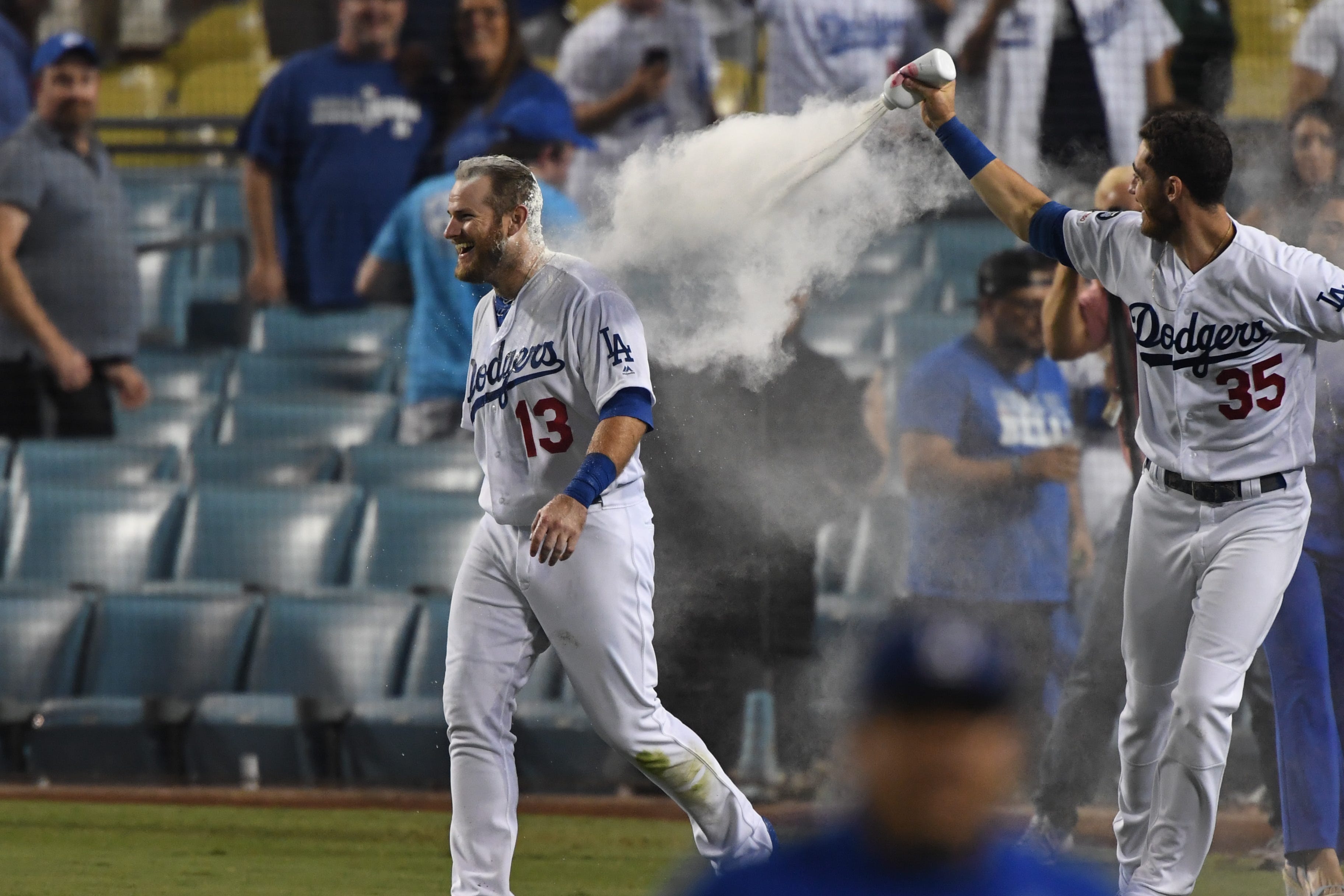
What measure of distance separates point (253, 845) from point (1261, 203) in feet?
12.6

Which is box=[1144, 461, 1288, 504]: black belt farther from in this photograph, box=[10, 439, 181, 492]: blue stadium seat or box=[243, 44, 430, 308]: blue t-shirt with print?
box=[243, 44, 430, 308]: blue t-shirt with print

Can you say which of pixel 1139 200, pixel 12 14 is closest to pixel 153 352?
pixel 12 14

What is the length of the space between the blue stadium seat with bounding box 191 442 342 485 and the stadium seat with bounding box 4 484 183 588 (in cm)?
32

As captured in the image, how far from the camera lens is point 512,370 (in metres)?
3.51

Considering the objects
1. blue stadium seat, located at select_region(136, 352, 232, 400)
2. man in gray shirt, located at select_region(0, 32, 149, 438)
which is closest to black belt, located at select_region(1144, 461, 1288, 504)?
man in gray shirt, located at select_region(0, 32, 149, 438)

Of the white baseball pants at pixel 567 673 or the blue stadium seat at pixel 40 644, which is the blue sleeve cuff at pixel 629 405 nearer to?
the white baseball pants at pixel 567 673

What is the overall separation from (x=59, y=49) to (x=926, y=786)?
6814 millimetres

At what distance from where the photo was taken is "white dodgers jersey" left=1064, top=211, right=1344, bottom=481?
343cm

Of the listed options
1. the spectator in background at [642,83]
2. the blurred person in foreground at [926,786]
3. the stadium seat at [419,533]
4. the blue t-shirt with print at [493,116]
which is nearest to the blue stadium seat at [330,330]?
the blue t-shirt with print at [493,116]

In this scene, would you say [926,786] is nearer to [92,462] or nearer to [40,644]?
[40,644]

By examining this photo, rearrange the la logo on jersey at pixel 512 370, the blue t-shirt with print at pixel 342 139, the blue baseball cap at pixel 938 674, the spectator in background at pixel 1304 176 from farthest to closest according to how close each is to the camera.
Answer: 1. the blue t-shirt with print at pixel 342 139
2. the spectator in background at pixel 1304 176
3. the la logo on jersey at pixel 512 370
4. the blue baseball cap at pixel 938 674

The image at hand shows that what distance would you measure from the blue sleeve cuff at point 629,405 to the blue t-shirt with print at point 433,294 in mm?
2774

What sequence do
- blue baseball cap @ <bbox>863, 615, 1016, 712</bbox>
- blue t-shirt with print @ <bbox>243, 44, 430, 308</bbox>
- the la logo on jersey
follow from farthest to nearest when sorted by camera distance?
blue t-shirt with print @ <bbox>243, 44, 430, 308</bbox>
the la logo on jersey
blue baseball cap @ <bbox>863, 615, 1016, 712</bbox>

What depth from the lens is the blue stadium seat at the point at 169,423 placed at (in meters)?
7.39
